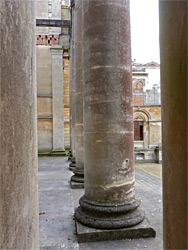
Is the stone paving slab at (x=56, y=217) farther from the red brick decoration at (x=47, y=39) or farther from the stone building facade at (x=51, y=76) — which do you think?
the red brick decoration at (x=47, y=39)

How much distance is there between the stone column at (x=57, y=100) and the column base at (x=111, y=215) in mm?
11697

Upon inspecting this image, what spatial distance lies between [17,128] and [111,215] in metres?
2.40

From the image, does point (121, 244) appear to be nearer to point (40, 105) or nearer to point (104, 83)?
point (104, 83)

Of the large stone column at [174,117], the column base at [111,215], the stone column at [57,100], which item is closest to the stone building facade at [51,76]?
the stone column at [57,100]

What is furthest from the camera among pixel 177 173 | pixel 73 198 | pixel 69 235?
pixel 73 198

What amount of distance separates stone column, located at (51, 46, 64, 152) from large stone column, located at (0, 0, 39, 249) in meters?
13.4

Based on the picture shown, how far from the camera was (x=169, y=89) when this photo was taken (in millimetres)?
1073

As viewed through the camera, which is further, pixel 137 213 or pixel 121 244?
pixel 137 213

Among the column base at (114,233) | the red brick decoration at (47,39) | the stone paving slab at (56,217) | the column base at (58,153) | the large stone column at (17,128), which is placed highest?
the red brick decoration at (47,39)

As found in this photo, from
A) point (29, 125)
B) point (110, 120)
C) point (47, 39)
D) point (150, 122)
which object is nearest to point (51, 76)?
point (47, 39)

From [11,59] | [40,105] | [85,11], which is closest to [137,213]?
[11,59]

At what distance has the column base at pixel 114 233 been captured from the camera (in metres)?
3.04

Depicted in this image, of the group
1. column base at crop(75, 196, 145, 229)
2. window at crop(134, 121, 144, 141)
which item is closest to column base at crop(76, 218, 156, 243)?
column base at crop(75, 196, 145, 229)

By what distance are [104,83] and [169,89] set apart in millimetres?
2284
